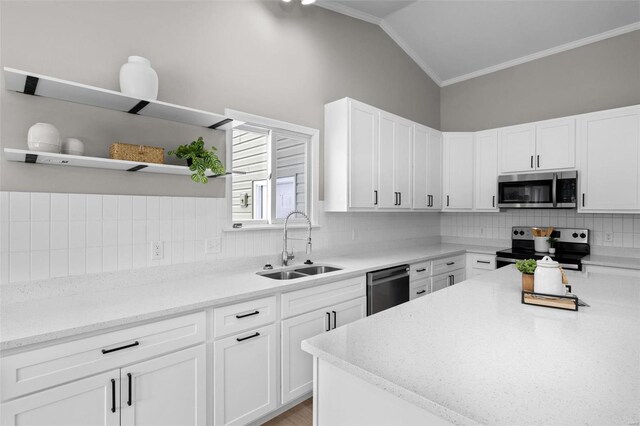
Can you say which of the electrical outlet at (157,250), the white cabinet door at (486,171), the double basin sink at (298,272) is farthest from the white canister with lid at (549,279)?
the white cabinet door at (486,171)

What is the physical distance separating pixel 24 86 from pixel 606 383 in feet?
8.83

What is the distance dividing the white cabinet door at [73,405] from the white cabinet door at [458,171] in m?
4.10

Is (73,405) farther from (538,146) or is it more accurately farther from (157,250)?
(538,146)

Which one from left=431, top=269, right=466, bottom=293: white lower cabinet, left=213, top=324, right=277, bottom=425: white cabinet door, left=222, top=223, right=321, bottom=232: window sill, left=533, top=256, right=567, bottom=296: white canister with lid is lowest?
Answer: left=213, top=324, right=277, bottom=425: white cabinet door

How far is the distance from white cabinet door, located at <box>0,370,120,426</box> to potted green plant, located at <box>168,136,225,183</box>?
122 cm

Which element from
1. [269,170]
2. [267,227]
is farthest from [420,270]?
[269,170]

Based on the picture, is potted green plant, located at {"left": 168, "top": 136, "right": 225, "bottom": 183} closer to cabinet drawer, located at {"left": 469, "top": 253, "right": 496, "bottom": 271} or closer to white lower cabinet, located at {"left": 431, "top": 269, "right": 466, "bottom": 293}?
white lower cabinet, located at {"left": 431, "top": 269, "right": 466, "bottom": 293}

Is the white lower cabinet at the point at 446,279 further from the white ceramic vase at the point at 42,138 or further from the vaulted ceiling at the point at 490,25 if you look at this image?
the white ceramic vase at the point at 42,138

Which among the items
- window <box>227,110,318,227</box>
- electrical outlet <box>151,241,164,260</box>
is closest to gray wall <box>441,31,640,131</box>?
window <box>227,110,318,227</box>

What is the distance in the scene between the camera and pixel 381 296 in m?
2.96

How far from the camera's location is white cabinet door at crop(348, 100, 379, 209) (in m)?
3.27

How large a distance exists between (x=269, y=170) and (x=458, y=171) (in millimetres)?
2695

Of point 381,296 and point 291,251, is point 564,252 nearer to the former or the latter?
point 381,296

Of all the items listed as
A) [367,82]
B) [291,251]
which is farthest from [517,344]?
[367,82]
